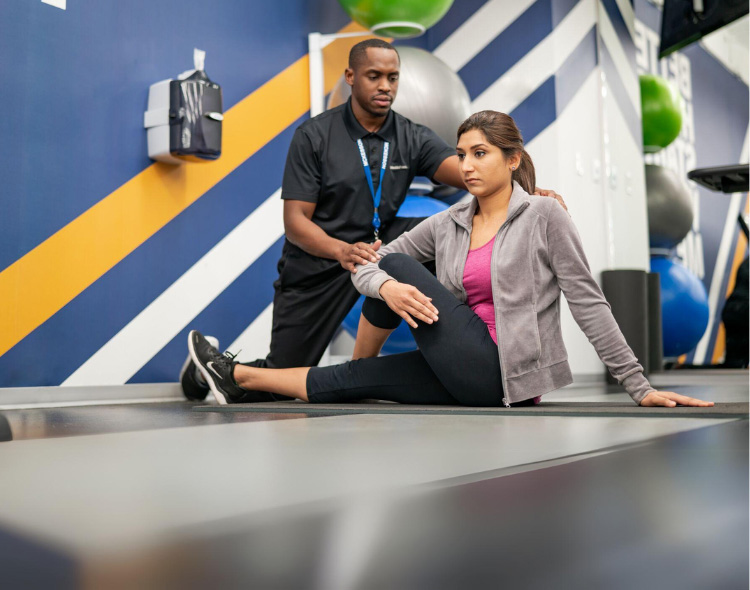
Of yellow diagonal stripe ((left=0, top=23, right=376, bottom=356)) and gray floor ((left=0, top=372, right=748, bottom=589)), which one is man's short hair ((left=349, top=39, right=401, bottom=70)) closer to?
yellow diagonal stripe ((left=0, top=23, right=376, bottom=356))

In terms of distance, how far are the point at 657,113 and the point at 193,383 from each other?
149 inches

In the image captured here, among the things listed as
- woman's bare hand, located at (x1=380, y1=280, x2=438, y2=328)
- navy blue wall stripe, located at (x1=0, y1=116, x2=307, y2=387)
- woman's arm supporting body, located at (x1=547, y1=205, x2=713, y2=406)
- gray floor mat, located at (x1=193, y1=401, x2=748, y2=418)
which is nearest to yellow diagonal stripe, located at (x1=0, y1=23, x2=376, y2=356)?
navy blue wall stripe, located at (x1=0, y1=116, x2=307, y2=387)

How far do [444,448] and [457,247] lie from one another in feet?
3.46

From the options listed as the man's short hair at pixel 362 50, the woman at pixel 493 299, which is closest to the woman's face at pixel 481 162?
the woman at pixel 493 299

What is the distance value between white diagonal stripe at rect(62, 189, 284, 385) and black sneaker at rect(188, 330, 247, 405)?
87 cm

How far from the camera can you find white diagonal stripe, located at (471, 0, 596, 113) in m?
4.66

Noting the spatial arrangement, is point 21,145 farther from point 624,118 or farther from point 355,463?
point 624,118

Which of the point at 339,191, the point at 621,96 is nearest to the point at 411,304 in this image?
the point at 339,191

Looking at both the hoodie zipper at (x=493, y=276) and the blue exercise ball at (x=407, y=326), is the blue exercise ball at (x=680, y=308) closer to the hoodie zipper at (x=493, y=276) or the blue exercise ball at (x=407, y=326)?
the blue exercise ball at (x=407, y=326)

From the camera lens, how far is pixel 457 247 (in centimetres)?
223

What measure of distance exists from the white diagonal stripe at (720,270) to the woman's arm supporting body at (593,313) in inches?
235

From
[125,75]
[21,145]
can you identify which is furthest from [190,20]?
[21,145]

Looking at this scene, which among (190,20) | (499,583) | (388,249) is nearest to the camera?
(499,583)

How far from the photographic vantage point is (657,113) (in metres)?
5.58
